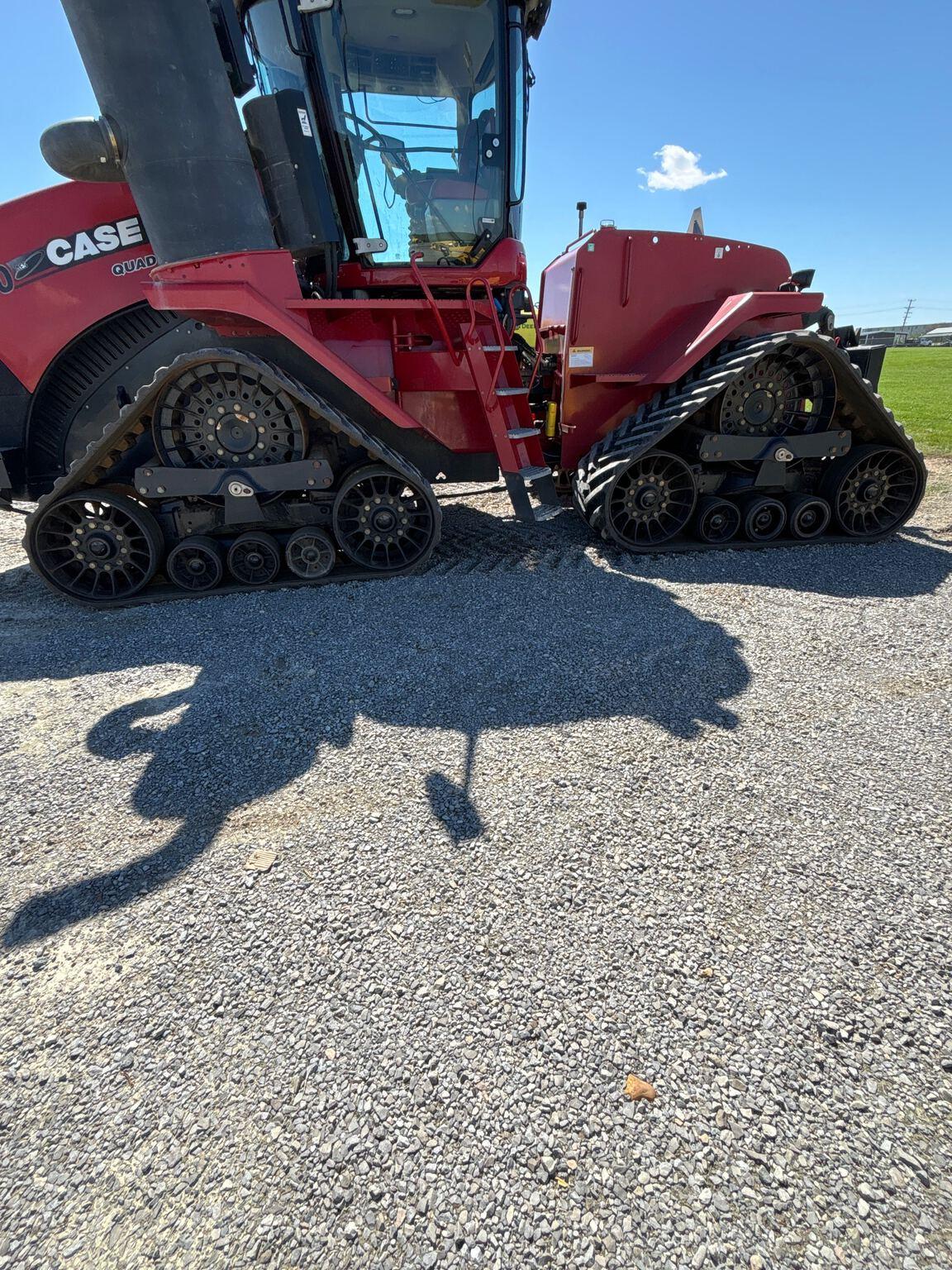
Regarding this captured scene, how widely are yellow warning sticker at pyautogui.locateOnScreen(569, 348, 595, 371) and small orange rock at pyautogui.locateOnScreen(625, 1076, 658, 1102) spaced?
493 centimetres

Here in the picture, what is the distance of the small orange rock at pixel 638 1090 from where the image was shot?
1429mm

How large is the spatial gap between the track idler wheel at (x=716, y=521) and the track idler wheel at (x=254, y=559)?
333 cm

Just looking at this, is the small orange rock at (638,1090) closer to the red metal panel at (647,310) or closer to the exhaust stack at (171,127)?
the exhaust stack at (171,127)

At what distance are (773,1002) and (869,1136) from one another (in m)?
0.31

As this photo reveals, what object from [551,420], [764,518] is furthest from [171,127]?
[764,518]

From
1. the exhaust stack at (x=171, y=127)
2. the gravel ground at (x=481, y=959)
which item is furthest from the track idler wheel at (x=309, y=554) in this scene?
the exhaust stack at (x=171, y=127)

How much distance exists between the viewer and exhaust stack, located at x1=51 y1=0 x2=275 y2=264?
340 cm

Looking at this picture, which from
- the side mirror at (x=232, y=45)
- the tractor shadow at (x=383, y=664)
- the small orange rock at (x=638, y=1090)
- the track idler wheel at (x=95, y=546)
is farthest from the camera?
the track idler wheel at (x=95, y=546)

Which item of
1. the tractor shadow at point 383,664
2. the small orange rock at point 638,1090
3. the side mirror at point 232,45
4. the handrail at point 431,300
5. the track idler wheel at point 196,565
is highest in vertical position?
the side mirror at point 232,45

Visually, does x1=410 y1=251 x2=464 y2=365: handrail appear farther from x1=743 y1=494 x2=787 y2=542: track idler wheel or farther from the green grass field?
the green grass field

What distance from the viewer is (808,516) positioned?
5.14 metres

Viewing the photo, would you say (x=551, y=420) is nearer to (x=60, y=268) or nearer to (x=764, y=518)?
(x=764, y=518)

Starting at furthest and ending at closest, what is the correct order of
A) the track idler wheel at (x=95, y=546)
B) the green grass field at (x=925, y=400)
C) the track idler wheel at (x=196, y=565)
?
the green grass field at (x=925, y=400)
the track idler wheel at (x=196, y=565)
the track idler wheel at (x=95, y=546)

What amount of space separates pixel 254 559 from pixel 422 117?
10.8ft
